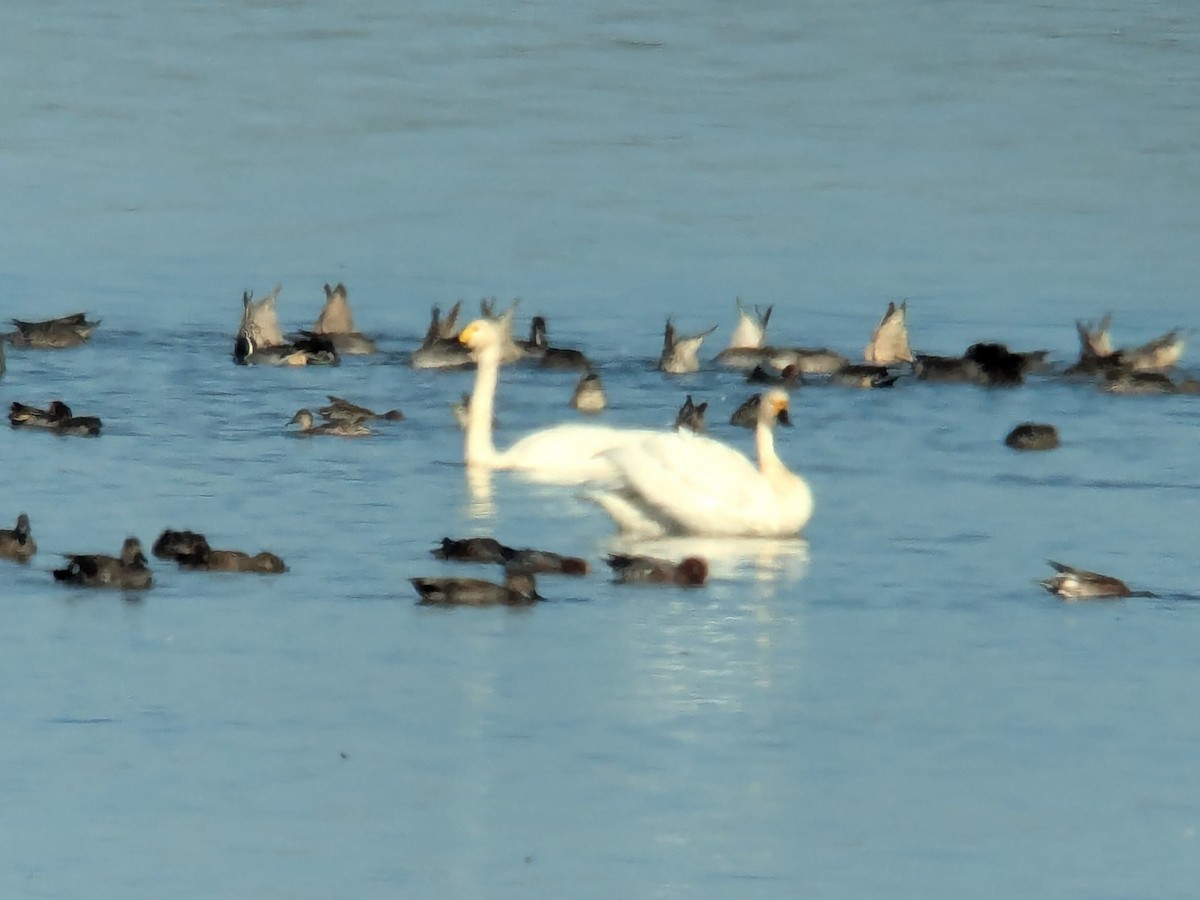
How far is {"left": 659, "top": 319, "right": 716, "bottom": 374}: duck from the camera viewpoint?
69.2 feet

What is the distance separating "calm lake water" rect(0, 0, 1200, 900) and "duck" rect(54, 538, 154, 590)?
21 centimetres

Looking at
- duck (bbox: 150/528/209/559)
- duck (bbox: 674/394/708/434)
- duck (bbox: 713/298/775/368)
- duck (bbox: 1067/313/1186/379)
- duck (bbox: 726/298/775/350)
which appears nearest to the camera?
duck (bbox: 150/528/209/559)

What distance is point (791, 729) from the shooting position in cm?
1097

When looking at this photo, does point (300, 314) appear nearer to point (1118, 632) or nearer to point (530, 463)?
point (530, 463)

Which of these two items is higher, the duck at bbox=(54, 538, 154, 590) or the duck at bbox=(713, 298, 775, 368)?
the duck at bbox=(713, 298, 775, 368)

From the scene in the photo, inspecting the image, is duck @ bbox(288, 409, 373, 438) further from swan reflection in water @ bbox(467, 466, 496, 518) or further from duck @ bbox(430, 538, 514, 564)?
duck @ bbox(430, 538, 514, 564)

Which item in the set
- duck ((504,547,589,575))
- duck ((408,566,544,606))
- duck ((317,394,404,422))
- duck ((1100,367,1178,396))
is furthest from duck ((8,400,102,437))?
duck ((1100,367,1178,396))

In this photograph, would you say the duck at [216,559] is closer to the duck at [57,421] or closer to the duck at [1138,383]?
the duck at [57,421]

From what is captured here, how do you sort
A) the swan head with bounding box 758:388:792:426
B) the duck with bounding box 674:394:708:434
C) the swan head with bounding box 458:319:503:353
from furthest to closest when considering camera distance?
the swan head with bounding box 458:319:503:353
the duck with bounding box 674:394:708:434
the swan head with bounding box 758:388:792:426

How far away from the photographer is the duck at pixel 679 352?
2108 centimetres

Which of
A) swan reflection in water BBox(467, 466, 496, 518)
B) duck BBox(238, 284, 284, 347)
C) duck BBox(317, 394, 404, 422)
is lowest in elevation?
swan reflection in water BBox(467, 466, 496, 518)

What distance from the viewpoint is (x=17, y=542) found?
44.6 feet

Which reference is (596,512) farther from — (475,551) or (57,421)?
(57,421)

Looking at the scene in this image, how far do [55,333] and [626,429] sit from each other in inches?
192
